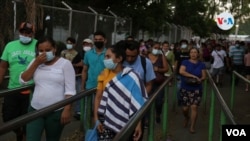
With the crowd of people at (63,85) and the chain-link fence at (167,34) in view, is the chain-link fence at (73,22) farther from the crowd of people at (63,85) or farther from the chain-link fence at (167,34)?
the chain-link fence at (167,34)

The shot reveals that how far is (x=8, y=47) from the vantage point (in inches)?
201

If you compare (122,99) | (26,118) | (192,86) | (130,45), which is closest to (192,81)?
(192,86)

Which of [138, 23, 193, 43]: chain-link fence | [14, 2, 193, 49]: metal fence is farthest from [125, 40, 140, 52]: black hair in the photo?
[138, 23, 193, 43]: chain-link fence

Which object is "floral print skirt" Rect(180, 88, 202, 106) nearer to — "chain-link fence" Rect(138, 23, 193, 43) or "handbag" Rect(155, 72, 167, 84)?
"handbag" Rect(155, 72, 167, 84)

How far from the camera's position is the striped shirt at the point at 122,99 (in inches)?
159

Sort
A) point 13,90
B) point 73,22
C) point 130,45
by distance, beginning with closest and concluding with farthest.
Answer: point 13,90
point 130,45
point 73,22

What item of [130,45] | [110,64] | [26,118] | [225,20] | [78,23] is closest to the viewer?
[26,118]

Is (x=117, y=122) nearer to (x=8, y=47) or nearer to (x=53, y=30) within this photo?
(x=8, y=47)

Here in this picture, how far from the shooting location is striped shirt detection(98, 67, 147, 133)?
4.04 m

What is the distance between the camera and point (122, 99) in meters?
4.04

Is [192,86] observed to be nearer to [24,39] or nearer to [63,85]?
[24,39]

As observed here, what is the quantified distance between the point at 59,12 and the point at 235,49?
7007 mm

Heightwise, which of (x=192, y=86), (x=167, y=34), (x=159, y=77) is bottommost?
(x=192, y=86)

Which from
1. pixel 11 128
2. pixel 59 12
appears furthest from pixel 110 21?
pixel 11 128
